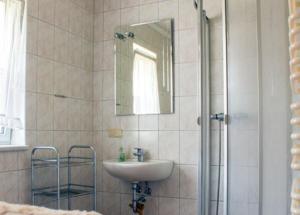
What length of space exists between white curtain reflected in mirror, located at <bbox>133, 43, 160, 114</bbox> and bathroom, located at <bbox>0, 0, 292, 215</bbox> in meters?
0.01

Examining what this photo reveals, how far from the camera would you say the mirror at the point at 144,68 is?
2.97m

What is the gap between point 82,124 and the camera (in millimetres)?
3193

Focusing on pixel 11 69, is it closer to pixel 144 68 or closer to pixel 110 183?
pixel 144 68

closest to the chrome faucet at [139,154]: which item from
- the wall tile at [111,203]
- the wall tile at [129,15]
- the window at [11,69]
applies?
the wall tile at [111,203]

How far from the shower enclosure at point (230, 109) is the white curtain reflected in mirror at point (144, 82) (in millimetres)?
781

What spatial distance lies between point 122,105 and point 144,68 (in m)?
0.41

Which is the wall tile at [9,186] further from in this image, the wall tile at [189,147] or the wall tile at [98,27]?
the wall tile at [98,27]

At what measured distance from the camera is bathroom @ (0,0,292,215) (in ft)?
7.31

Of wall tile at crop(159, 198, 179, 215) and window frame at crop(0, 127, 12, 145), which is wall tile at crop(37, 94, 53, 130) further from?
wall tile at crop(159, 198, 179, 215)

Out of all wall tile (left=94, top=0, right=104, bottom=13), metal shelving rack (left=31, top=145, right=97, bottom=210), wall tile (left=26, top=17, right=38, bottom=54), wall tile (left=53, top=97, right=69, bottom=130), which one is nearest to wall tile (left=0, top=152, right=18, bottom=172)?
metal shelving rack (left=31, top=145, right=97, bottom=210)

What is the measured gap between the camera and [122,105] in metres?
3.18

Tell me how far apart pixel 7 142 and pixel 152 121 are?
1.20m

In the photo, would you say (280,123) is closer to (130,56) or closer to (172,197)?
(172,197)

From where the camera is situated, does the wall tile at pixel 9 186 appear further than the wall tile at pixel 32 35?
No
